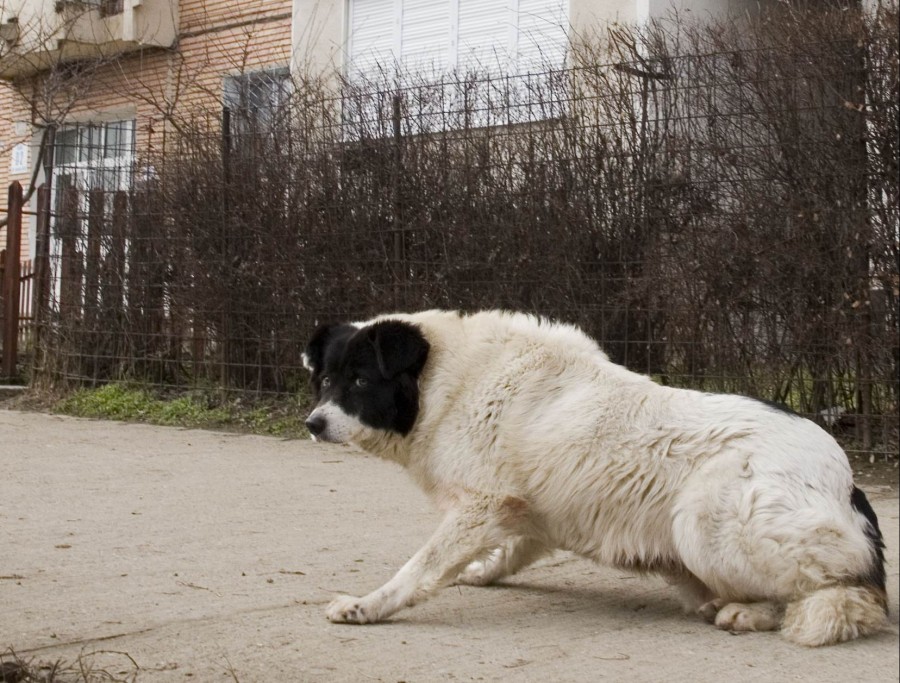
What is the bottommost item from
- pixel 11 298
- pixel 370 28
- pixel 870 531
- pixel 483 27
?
pixel 870 531

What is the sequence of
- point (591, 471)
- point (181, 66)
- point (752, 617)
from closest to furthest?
point (752, 617), point (591, 471), point (181, 66)

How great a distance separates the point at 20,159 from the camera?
23156 millimetres

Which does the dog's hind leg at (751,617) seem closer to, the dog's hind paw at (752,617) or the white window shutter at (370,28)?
the dog's hind paw at (752,617)

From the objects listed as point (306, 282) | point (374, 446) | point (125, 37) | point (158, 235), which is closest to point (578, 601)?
point (374, 446)

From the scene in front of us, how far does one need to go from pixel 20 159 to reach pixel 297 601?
807 inches

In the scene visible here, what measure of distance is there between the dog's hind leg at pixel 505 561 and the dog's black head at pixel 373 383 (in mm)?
709

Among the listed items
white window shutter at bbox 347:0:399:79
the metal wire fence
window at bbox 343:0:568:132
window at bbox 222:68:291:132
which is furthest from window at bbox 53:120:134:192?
white window shutter at bbox 347:0:399:79

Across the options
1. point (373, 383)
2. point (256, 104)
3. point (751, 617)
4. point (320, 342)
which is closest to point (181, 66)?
point (256, 104)

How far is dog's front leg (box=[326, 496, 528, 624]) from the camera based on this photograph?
446 cm

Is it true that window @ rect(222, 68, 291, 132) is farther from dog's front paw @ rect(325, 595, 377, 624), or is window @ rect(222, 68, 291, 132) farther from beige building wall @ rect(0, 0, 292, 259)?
dog's front paw @ rect(325, 595, 377, 624)

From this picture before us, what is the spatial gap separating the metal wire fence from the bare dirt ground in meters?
2.61

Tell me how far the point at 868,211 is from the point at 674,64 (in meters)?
2.35

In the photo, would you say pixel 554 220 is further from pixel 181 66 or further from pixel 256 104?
pixel 181 66

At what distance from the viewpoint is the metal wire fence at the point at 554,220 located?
320 inches
